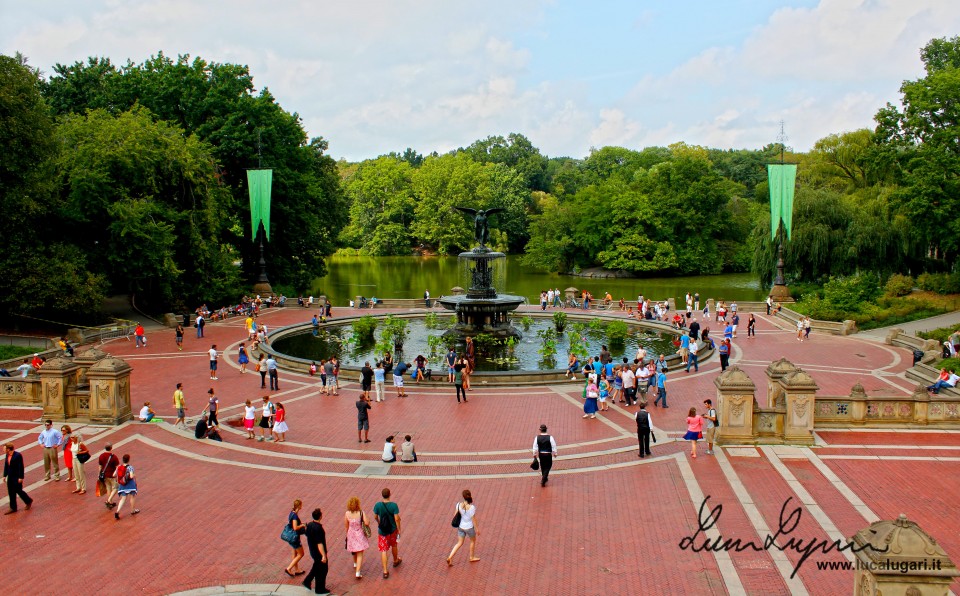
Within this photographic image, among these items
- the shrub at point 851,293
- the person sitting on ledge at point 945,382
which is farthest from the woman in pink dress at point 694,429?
the shrub at point 851,293

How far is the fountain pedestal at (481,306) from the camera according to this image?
3156cm

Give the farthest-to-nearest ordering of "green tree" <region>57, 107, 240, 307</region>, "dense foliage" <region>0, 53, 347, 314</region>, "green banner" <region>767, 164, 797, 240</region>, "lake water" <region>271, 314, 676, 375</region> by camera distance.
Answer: "green banner" <region>767, 164, 797, 240</region> → "green tree" <region>57, 107, 240, 307</region> → "dense foliage" <region>0, 53, 347, 314</region> → "lake water" <region>271, 314, 676, 375</region>

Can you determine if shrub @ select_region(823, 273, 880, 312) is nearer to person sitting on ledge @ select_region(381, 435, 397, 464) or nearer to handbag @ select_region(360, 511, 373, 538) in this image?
person sitting on ledge @ select_region(381, 435, 397, 464)

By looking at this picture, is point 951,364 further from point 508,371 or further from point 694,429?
point 508,371

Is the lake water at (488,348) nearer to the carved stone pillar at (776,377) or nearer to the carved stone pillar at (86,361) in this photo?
the carved stone pillar at (86,361)

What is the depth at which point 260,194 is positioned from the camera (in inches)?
1751

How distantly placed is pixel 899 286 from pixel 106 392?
4283cm

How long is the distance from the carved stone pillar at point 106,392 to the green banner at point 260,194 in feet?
88.0

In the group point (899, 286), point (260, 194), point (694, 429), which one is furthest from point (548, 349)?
point (899, 286)

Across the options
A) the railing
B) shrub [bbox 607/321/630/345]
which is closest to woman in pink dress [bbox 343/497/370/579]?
shrub [bbox 607/321/630/345]

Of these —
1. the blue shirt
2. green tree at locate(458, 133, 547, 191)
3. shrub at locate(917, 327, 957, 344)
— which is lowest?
the blue shirt

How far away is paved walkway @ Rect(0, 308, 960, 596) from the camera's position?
10.6 meters

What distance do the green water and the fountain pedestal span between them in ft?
72.5

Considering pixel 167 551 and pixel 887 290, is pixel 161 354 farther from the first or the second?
pixel 887 290
